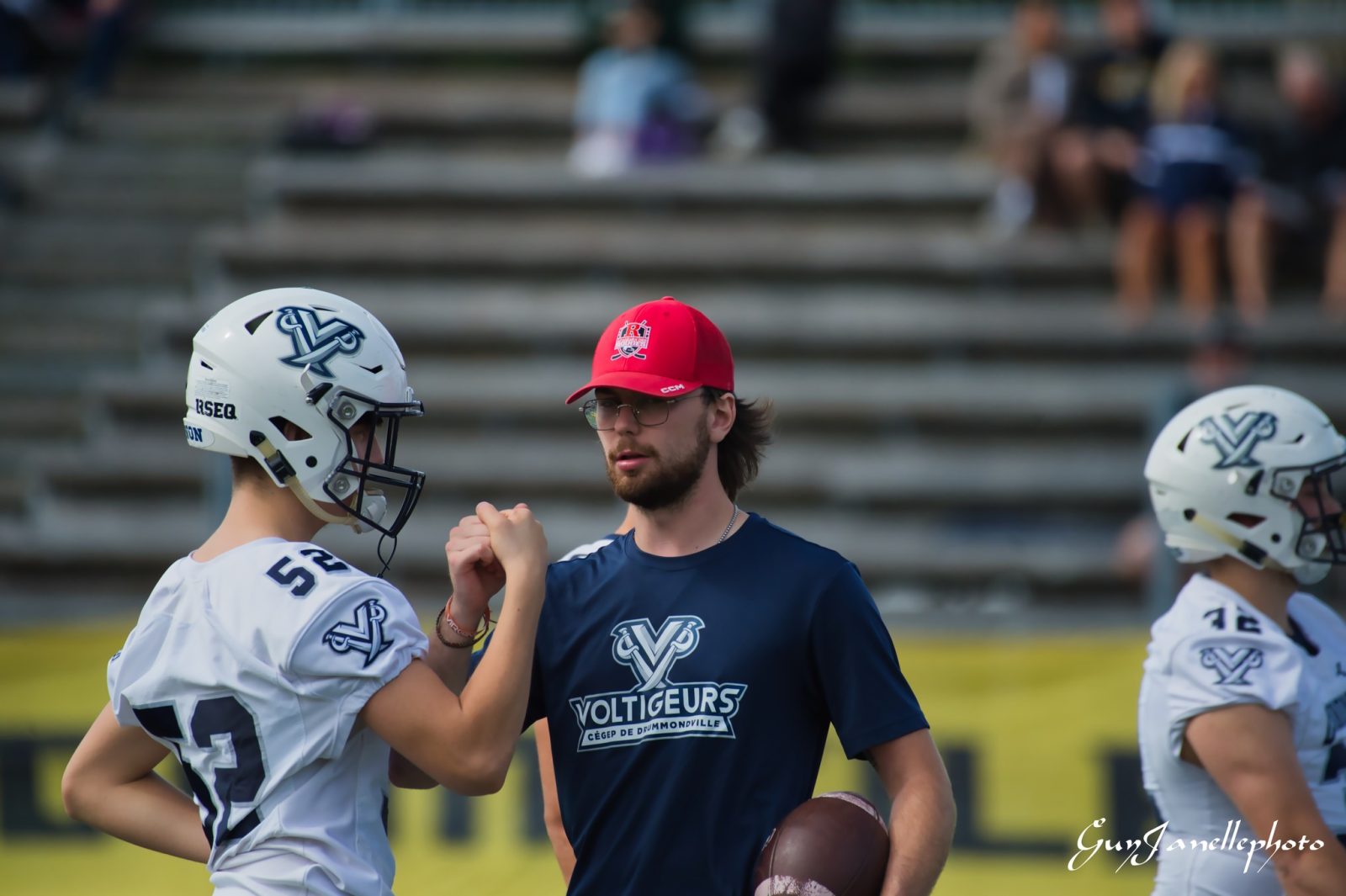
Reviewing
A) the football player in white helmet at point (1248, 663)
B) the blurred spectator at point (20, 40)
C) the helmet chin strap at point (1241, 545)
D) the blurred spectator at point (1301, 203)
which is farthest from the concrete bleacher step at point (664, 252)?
the helmet chin strap at point (1241, 545)

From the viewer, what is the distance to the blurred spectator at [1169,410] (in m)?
6.70

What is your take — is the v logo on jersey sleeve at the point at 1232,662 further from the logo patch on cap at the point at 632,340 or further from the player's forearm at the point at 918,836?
the logo patch on cap at the point at 632,340

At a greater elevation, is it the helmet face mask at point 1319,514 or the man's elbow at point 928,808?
the helmet face mask at point 1319,514

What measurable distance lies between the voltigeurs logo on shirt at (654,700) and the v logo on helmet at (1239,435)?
144 centimetres

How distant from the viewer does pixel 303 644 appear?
3016mm

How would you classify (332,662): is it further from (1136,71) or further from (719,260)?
(1136,71)

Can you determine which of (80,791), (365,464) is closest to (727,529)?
(365,464)

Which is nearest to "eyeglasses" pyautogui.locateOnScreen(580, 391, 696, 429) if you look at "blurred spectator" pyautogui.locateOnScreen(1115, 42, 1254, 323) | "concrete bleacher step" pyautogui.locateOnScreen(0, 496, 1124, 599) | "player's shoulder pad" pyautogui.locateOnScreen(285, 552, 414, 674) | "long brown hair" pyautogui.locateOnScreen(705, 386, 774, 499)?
"long brown hair" pyautogui.locateOnScreen(705, 386, 774, 499)

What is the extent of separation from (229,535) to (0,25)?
1136cm

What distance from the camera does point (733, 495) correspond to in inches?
149

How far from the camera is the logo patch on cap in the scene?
3479mm

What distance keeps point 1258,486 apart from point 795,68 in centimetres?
859

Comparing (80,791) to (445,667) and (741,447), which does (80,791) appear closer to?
(445,667)

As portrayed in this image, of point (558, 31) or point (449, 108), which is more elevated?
point (558, 31)
